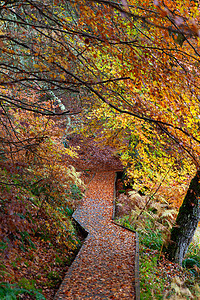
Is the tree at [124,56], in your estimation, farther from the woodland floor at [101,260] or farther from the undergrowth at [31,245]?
the woodland floor at [101,260]

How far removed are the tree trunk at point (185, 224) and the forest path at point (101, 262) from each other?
3.44ft

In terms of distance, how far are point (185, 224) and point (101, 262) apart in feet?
7.58

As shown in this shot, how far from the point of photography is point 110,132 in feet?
39.2

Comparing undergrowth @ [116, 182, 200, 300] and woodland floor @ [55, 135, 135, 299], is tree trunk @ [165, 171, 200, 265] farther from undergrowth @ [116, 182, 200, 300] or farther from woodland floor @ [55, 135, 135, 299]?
woodland floor @ [55, 135, 135, 299]

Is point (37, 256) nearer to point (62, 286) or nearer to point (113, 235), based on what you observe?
point (62, 286)

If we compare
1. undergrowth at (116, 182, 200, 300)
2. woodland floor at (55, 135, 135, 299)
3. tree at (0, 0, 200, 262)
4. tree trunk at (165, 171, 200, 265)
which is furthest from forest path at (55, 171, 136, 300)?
tree at (0, 0, 200, 262)

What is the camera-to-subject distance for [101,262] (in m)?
5.98

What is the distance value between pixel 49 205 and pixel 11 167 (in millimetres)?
2978

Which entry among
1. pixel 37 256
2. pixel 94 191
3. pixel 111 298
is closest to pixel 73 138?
pixel 94 191

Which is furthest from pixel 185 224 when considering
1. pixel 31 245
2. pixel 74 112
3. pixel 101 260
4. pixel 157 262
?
pixel 74 112

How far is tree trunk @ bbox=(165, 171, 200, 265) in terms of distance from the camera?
633 centimetres

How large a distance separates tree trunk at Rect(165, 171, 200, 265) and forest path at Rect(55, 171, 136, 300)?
3.44 feet

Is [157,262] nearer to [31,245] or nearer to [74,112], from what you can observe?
[31,245]

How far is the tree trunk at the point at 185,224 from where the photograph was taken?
6.33 metres
